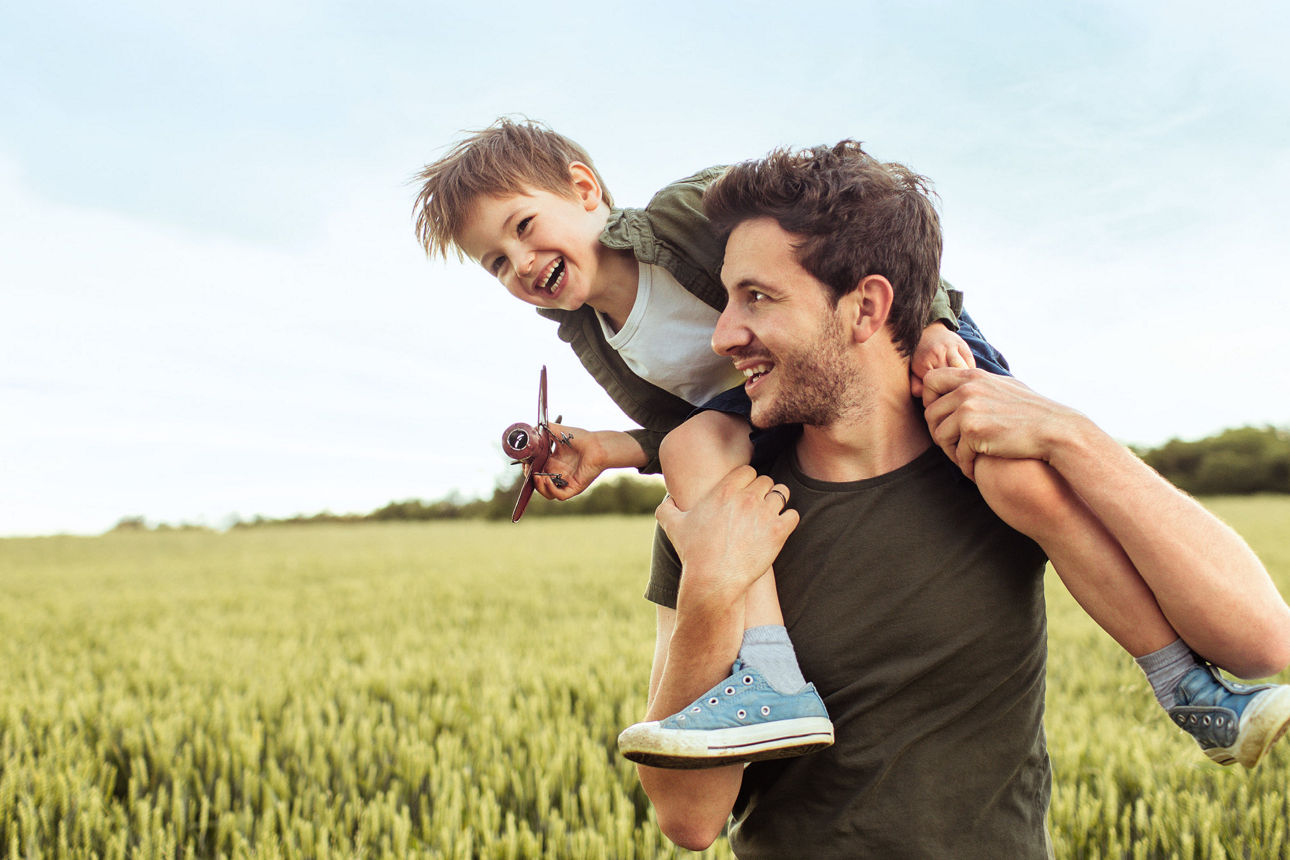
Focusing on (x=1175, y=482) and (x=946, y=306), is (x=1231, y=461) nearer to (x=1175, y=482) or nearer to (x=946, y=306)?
(x=1175, y=482)

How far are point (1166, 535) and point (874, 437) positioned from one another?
2.20 feet

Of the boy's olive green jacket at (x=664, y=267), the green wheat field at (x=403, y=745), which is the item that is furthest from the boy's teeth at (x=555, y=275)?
the green wheat field at (x=403, y=745)

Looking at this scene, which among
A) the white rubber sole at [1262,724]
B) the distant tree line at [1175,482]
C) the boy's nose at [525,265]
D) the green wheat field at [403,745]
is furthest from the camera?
the distant tree line at [1175,482]

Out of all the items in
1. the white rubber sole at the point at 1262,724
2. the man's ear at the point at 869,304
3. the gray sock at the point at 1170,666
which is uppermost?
the man's ear at the point at 869,304

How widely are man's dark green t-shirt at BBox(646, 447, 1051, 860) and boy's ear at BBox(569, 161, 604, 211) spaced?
1.72 metres

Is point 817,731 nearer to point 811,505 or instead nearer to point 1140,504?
point 811,505

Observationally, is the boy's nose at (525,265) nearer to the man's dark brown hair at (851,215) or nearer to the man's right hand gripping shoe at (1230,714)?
Answer: the man's dark brown hair at (851,215)

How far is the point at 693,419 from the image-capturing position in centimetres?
233

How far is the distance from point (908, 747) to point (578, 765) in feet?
7.72

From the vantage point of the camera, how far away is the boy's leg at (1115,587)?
1720 millimetres

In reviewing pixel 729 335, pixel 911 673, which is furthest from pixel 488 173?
pixel 911 673

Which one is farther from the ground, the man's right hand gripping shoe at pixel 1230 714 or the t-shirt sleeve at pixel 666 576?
the t-shirt sleeve at pixel 666 576

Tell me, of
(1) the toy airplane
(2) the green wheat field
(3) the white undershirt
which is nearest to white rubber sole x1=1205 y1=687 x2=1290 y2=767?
(2) the green wheat field

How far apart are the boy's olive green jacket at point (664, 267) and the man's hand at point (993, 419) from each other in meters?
0.42
